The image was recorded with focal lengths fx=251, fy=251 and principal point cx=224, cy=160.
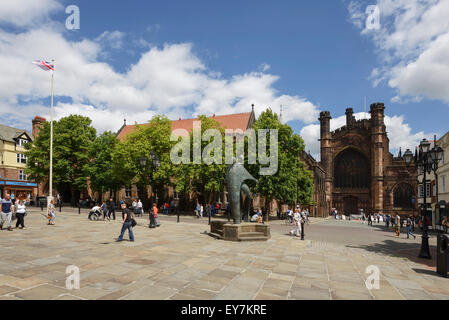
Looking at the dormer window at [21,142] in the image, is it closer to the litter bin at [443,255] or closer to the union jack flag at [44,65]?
the union jack flag at [44,65]

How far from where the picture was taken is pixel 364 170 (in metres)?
53.5

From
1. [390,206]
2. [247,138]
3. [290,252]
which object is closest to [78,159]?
A: [247,138]

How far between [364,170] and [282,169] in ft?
113

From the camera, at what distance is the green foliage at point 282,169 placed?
27781 mm

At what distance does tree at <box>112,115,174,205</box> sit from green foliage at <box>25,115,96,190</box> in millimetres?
7899

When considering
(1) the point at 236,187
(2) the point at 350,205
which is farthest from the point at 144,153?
(2) the point at 350,205

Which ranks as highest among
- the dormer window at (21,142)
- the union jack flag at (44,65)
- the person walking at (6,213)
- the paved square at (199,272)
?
the union jack flag at (44,65)

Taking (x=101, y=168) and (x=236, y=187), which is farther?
(x=101, y=168)

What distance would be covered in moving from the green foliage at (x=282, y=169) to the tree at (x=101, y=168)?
74.9 feet

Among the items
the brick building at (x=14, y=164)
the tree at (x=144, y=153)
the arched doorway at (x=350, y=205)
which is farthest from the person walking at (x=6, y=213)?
the arched doorway at (x=350, y=205)

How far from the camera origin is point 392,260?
10133 millimetres

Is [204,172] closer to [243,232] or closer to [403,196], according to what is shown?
[243,232]

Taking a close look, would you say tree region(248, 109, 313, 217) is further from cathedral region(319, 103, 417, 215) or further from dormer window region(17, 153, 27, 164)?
dormer window region(17, 153, 27, 164)
